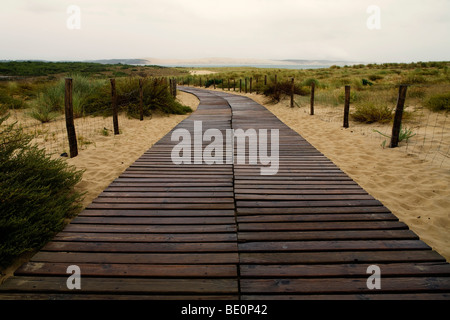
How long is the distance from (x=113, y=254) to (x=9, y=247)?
0.87 meters

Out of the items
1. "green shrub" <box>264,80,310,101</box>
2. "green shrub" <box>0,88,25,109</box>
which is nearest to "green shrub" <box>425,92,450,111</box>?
"green shrub" <box>264,80,310,101</box>

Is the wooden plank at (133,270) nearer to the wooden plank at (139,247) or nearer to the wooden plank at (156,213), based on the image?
the wooden plank at (139,247)

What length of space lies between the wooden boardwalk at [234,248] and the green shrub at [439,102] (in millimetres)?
7622

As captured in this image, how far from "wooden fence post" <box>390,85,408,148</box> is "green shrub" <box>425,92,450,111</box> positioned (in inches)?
165

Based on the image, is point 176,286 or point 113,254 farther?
point 113,254

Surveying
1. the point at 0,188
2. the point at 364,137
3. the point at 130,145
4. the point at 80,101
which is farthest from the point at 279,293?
the point at 80,101

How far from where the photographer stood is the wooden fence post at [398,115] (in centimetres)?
568

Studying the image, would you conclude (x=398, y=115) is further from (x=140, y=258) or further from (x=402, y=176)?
(x=140, y=258)

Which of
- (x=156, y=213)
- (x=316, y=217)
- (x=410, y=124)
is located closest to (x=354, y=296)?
(x=316, y=217)

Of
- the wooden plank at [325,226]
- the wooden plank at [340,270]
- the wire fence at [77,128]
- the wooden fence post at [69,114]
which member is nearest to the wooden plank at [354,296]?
the wooden plank at [340,270]

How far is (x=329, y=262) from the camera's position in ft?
6.70

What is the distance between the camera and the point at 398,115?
227 inches
